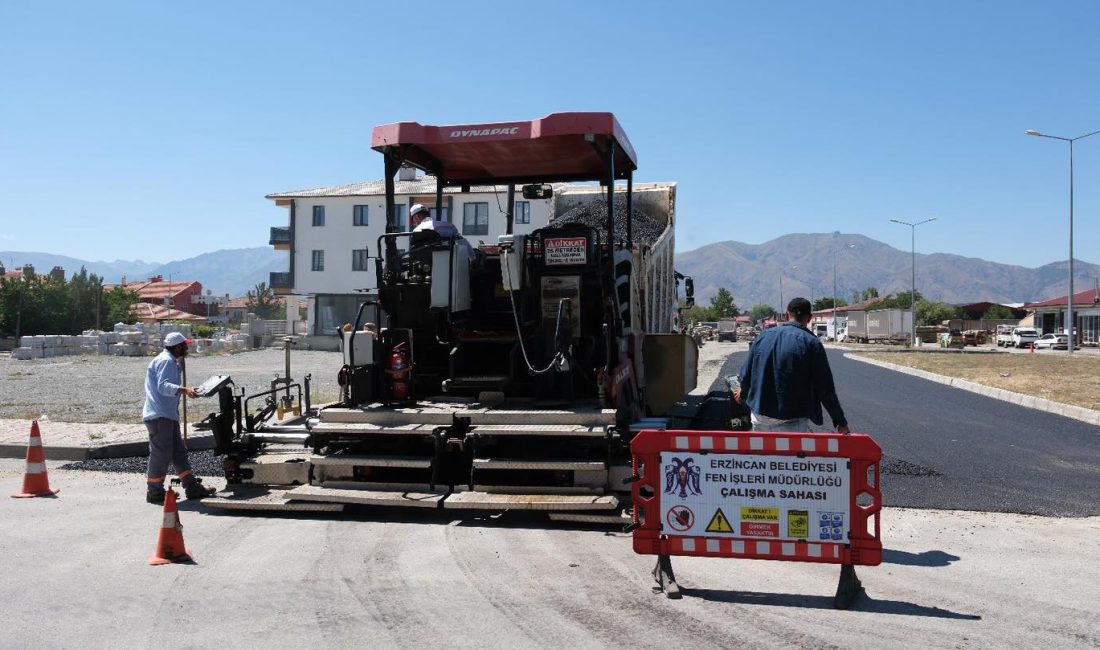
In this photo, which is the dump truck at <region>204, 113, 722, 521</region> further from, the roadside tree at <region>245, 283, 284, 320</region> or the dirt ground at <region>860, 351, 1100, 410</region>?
the roadside tree at <region>245, 283, 284, 320</region>

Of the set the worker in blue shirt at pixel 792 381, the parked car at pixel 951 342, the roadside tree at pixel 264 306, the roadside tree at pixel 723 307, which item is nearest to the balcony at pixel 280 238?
the roadside tree at pixel 264 306

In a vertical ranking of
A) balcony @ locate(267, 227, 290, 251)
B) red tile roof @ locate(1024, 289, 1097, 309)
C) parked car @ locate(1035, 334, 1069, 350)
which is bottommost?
parked car @ locate(1035, 334, 1069, 350)

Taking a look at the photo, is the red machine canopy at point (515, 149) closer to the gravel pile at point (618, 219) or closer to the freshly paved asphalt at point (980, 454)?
the gravel pile at point (618, 219)

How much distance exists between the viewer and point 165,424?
7539 millimetres

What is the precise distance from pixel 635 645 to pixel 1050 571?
3.06 m

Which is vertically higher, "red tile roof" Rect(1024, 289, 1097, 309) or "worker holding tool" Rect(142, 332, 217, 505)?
"red tile roof" Rect(1024, 289, 1097, 309)

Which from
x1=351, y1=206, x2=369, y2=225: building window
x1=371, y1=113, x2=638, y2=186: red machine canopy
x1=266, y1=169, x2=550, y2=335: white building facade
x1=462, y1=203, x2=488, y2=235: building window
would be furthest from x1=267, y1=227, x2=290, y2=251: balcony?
x1=371, y1=113, x2=638, y2=186: red machine canopy

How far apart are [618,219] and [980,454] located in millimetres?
5140

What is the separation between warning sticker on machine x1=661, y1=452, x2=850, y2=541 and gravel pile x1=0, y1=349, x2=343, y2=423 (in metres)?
7.15

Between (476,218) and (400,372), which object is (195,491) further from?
(476,218)

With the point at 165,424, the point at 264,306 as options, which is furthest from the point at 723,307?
the point at 165,424

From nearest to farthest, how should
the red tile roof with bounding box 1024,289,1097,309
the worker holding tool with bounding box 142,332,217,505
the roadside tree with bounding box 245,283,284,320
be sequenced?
the worker holding tool with bounding box 142,332,217,505 → the red tile roof with bounding box 1024,289,1097,309 → the roadside tree with bounding box 245,283,284,320

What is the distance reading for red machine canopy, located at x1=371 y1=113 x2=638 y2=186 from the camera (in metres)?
7.25

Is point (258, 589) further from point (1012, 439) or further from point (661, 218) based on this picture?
point (1012, 439)
